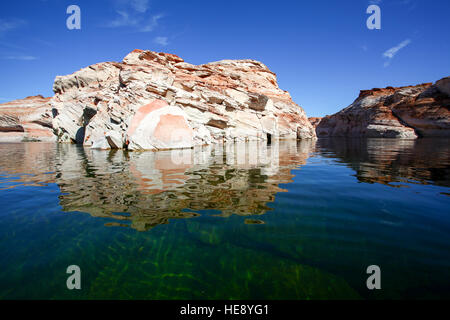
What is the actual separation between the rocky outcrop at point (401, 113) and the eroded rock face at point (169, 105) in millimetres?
18771

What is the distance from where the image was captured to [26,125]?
4472 centimetres

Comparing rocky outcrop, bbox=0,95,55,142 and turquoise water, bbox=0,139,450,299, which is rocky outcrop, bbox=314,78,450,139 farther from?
rocky outcrop, bbox=0,95,55,142

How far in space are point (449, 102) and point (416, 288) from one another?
177 ft

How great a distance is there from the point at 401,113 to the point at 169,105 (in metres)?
50.6

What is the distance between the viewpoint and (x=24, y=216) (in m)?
3.50

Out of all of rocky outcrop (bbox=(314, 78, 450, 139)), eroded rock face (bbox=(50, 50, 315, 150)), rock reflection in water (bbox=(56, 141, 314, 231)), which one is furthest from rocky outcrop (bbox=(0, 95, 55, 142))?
rocky outcrop (bbox=(314, 78, 450, 139))

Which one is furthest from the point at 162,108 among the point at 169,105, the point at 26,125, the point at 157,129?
the point at 26,125

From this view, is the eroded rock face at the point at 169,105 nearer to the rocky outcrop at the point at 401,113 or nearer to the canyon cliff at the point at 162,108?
the canyon cliff at the point at 162,108

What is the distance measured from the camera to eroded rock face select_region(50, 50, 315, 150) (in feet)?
53.8

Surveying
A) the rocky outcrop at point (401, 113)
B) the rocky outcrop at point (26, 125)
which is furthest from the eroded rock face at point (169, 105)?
the rocky outcrop at point (401, 113)

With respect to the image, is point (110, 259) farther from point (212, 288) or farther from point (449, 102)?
point (449, 102)

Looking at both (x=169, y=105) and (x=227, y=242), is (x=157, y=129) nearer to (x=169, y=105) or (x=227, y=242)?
(x=169, y=105)

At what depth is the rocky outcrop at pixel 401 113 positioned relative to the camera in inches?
1495
